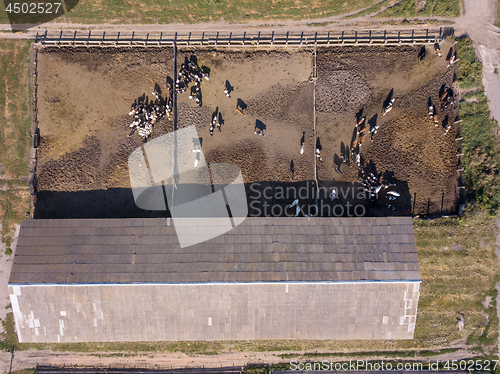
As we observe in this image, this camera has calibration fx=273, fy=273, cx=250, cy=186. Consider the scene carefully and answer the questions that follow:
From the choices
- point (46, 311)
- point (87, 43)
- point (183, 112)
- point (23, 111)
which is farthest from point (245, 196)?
point (23, 111)

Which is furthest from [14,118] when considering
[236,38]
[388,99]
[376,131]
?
[388,99]

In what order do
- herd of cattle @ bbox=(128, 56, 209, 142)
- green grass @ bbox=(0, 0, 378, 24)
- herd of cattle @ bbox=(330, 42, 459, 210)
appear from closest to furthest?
herd of cattle @ bbox=(330, 42, 459, 210)
herd of cattle @ bbox=(128, 56, 209, 142)
green grass @ bbox=(0, 0, 378, 24)

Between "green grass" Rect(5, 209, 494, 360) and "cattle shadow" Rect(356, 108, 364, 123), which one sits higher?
"cattle shadow" Rect(356, 108, 364, 123)

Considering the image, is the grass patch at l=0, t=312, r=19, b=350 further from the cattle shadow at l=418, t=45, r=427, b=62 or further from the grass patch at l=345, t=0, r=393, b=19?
the cattle shadow at l=418, t=45, r=427, b=62

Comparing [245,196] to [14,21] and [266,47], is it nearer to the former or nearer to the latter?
[266,47]

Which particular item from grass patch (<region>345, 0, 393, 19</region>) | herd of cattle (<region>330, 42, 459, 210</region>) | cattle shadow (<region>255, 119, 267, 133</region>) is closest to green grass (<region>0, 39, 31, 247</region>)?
cattle shadow (<region>255, 119, 267, 133</region>)

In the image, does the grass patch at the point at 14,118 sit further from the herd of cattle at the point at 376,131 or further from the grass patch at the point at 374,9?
the grass patch at the point at 374,9

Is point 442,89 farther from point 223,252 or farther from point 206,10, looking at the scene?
point 223,252
